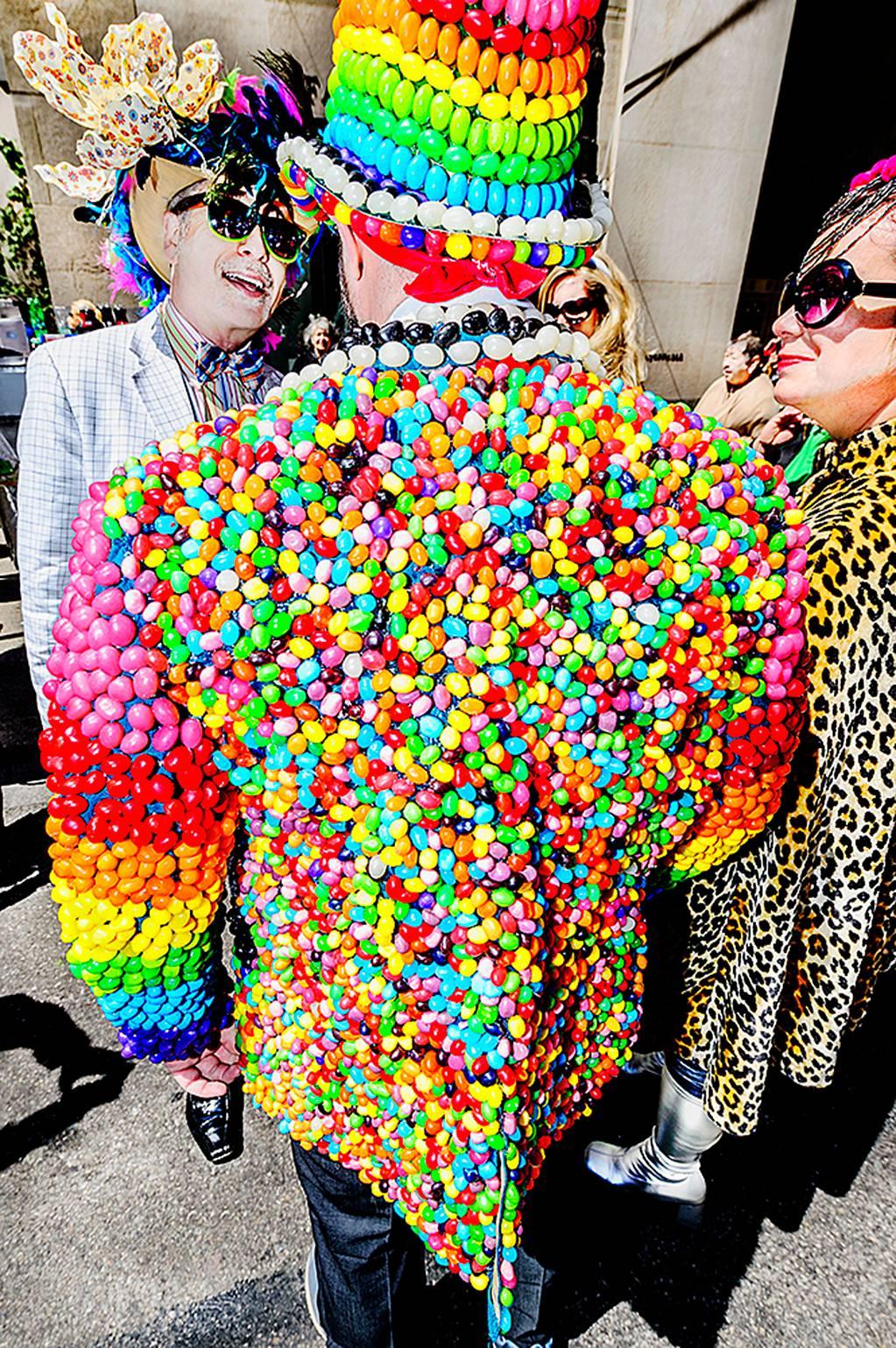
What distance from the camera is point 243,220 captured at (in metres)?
2.24

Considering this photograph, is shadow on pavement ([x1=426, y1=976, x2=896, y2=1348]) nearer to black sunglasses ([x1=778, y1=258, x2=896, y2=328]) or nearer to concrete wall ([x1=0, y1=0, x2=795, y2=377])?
black sunglasses ([x1=778, y1=258, x2=896, y2=328])

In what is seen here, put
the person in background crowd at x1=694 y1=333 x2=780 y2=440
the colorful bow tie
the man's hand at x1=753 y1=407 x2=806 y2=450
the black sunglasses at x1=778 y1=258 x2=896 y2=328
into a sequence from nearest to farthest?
the black sunglasses at x1=778 y1=258 x2=896 y2=328 < the colorful bow tie < the man's hand at x1=753 y1=407 x2=806 y2=450 < the person in background crowd at x1=694 y1=333 x2=780 y2=440

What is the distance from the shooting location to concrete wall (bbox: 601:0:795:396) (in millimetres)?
5922

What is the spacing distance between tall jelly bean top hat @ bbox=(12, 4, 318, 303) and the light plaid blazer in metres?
0.51

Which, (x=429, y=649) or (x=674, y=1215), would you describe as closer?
(x=429, y=649)

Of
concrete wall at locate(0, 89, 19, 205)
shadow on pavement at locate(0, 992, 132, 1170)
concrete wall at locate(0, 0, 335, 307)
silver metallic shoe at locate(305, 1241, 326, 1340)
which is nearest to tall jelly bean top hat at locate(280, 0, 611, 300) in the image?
silver metallic shoe at locate(305, 1241, 326, 1340)

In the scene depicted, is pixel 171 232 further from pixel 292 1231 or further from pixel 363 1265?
pixel 292 1231

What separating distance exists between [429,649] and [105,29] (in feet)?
21.1

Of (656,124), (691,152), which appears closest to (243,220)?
(656,124)

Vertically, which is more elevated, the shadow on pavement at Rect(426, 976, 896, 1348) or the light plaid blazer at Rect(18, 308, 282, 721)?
the light plaid blazer at Rect(18, 308, 282, 721)

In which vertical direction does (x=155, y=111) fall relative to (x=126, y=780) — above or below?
above

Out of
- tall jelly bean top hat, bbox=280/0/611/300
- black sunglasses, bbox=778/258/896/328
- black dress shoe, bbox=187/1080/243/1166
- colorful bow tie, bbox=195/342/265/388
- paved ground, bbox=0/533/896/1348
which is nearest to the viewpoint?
tall jelly bean top hat, bbox=280/0/611/300

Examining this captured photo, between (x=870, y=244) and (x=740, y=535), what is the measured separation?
813 mm

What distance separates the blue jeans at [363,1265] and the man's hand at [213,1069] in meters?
0.16
